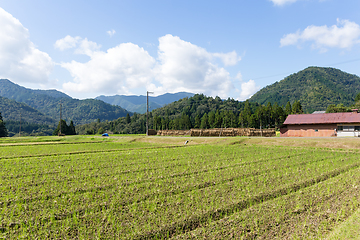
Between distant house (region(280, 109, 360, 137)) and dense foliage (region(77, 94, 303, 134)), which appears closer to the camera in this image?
distant house (region(280, 109, 360, 137))

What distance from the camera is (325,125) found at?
43562 millimetres

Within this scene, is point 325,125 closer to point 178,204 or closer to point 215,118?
point 178,204

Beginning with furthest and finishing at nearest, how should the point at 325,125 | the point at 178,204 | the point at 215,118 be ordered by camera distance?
the point at 215,118 → the point at 325,125 → the point at 178,204

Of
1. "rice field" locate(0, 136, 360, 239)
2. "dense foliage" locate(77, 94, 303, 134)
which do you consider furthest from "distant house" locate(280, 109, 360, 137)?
"dense foliage" locate(77, 94, 303, 134)

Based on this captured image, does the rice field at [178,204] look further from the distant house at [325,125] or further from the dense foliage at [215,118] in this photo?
the dense foliage at [215,118]

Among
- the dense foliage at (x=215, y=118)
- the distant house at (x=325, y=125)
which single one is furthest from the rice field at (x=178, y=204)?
the dense foliage at (x=215, y=118)

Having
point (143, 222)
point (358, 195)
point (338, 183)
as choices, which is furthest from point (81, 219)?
point (338, 183)

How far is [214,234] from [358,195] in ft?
20.5

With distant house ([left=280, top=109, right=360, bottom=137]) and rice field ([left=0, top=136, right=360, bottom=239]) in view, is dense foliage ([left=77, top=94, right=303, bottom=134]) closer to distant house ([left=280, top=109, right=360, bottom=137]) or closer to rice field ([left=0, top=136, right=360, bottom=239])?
distant house ([left=280, top=109, right=360, bottom=137])

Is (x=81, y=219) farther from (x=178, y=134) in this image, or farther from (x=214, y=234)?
(x=178, y=134)

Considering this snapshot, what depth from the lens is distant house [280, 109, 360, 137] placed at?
1624 inches

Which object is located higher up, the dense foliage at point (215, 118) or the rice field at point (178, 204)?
the dense foliage at point (215, 118)

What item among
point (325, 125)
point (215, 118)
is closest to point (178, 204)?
point (325, 125)

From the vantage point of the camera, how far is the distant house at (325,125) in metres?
41.2
